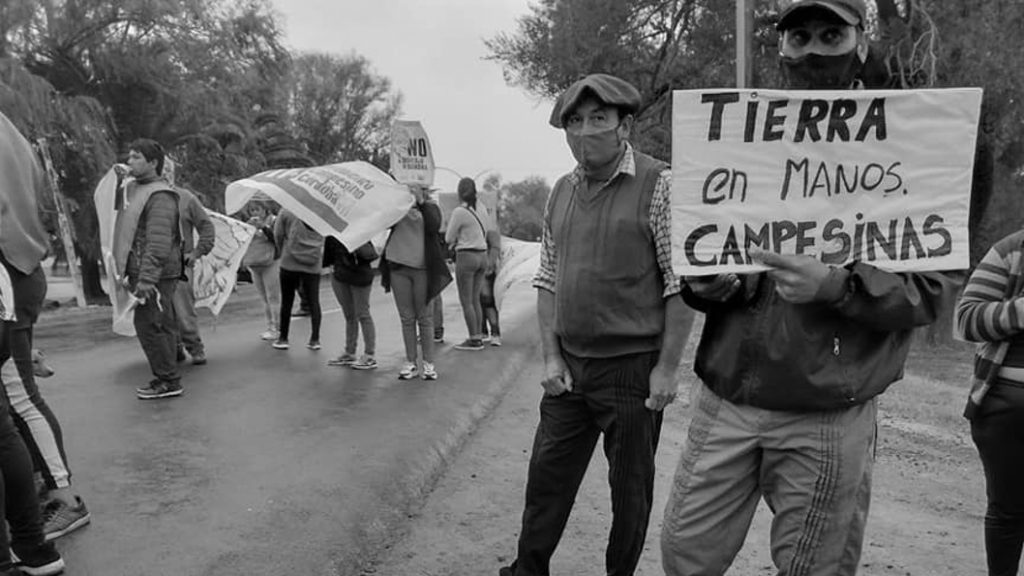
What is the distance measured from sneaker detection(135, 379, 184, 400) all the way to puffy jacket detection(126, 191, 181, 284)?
870 millimetres

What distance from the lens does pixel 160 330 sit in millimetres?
6168

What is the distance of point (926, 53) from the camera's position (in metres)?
11.9

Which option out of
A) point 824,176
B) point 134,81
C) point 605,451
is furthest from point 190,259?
point 134,81

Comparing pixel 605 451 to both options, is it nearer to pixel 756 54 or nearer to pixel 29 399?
pixel 29 399

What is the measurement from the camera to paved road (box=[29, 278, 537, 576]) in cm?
368

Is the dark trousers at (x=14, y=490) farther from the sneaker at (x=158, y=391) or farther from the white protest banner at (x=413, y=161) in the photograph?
the white protest banner at (x=413, y=161)

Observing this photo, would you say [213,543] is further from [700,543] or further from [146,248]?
[146,248]

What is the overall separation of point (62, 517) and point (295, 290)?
5.34m

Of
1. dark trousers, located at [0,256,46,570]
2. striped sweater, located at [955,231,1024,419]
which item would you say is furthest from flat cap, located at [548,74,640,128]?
dark trousers, located at [0,256,46,570]

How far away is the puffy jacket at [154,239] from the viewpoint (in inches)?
233

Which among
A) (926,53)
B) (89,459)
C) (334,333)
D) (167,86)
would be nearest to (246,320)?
(334,333)

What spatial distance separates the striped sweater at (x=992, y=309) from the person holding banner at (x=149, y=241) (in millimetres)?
5172

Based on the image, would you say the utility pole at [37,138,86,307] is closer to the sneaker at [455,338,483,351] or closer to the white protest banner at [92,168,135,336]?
the white protest banner at [92,168,135,336]

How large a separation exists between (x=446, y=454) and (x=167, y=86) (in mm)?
19808
